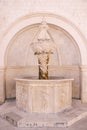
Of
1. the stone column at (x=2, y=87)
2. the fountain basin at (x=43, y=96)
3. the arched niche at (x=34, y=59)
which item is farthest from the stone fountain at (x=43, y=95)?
the arched niche at (x=34, y=59)

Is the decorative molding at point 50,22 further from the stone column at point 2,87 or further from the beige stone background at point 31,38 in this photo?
the stone column at point 2,87

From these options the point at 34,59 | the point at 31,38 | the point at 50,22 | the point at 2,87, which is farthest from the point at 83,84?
the point at 2,87

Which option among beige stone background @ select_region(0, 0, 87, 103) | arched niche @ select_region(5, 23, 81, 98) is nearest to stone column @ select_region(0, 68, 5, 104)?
beige stone background @ select_region(0, 0, 87, 103)

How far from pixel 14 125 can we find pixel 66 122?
4.51 ft

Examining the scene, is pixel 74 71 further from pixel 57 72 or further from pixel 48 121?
pixel 48 121

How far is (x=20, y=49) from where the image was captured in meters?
7.84

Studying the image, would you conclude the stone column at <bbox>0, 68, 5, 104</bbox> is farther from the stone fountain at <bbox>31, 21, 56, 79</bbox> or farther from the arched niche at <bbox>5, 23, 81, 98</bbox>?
the stone fountain at <bbox>31, 21, 56, 79</bbox>

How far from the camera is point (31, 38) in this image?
7871 millimetres

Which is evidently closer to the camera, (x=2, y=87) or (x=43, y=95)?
(x=43, y=95)

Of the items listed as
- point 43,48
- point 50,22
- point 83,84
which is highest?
point 50,22

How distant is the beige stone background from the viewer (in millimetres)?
7082

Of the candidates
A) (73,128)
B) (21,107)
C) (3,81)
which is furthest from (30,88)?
(3,81)

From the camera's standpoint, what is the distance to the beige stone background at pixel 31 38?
7.08 meters

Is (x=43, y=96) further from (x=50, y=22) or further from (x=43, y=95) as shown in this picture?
(x=50, y=22)
